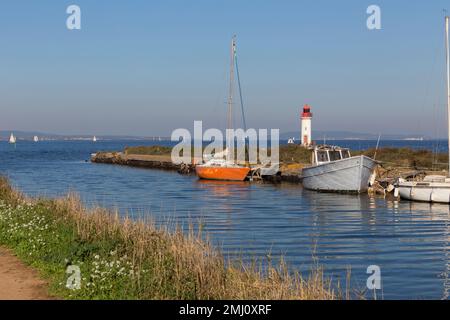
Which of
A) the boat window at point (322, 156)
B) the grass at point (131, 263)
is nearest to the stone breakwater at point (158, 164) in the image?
the boat window at point (322, 156)

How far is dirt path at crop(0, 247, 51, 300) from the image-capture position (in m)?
10.4

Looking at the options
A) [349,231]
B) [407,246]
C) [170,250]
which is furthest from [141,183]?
[170,250]

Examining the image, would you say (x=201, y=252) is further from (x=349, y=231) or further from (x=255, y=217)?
(x=255, y=217)

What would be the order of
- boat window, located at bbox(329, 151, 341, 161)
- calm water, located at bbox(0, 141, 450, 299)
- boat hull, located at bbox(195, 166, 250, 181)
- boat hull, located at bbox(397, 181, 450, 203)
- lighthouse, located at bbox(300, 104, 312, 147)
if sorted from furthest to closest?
lighthouse, located at bbox(300, 104, 312, 147) → boat hull, located at bbox(195, 166, 250, 181) → boat window, located at bbox(329, 151, 341, 161) → boat hull, located at bbox(397, 181, 450, 203) → calm water, located at bbox(0, 141, 450, 299)

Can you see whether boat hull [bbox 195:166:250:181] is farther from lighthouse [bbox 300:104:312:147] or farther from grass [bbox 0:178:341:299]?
grass [bbox 0:178:341:299]

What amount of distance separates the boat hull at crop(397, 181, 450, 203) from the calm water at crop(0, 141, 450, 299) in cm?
67

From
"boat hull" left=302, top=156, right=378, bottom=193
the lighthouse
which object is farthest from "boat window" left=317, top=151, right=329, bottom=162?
the lighthouse

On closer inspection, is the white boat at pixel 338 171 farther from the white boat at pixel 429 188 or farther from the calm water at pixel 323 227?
the white boat at pixel 429 188

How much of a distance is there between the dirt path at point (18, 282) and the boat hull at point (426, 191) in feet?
89.3

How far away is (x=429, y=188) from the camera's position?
116ft

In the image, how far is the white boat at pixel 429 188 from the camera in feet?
114

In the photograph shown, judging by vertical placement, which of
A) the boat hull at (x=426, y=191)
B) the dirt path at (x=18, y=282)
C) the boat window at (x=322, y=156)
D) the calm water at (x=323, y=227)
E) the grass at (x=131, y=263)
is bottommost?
the calm water at (x=323, y=227)
